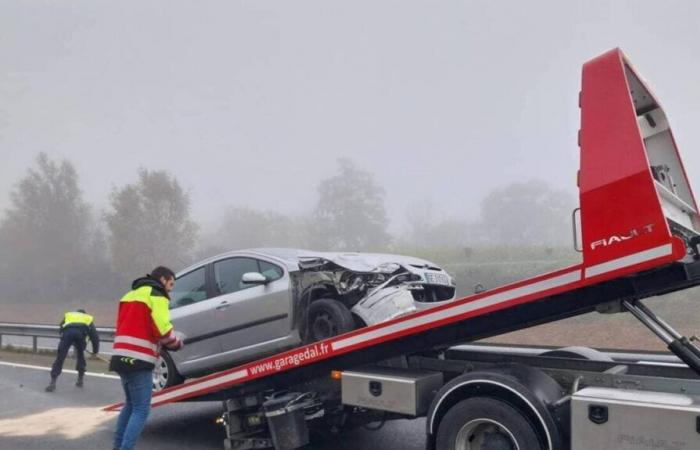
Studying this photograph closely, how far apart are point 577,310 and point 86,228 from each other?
54769 mm

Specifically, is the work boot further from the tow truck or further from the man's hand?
the tow truck

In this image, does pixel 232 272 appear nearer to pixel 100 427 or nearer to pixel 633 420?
pixel 100 427

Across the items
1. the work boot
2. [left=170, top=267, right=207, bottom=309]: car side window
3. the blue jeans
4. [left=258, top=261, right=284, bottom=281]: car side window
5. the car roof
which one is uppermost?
the car roof

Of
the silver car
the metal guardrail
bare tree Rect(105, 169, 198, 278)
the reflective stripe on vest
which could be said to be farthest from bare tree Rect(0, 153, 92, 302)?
the silver car

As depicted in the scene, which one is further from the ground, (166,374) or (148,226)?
(148,226)

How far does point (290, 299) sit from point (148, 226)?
41.0 meters

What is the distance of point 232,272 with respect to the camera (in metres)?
6.95

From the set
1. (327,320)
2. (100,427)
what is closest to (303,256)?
(327,320)

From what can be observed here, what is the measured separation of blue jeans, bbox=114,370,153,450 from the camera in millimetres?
5285

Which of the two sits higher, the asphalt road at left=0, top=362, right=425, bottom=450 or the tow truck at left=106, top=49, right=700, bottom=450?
the tow truck at left=106, top=49, right=700, bottom=450

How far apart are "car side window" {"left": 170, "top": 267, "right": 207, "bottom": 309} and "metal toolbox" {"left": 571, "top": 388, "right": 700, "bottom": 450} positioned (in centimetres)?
438

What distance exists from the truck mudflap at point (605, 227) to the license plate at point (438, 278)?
1.67 m

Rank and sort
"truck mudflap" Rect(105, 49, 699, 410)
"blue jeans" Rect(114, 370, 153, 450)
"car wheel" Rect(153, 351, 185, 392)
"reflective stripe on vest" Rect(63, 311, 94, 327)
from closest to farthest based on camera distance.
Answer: "truck mudflap" Rect(105, 49, 699, 410)
"blue jeans" Rect(114, 370, 153, 450)
"car wheel" Rect(153, 351, 185, 392)
"reflective stripe on vest" Rect(63, 311, 94, 327)

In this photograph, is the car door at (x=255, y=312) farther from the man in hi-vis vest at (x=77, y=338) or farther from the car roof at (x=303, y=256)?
the man in hi-vis vest at (x=77, y=338)
